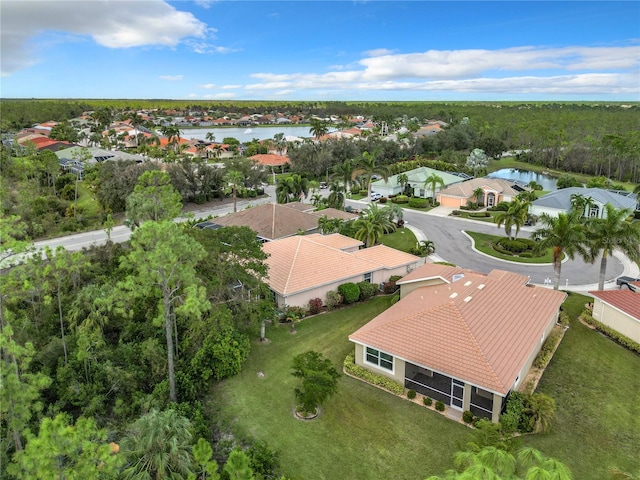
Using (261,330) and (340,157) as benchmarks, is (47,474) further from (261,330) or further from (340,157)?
(340,157)

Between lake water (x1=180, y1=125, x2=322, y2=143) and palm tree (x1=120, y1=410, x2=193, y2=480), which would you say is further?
lake water (x1=180, y1=125, x2=322, y2=143)

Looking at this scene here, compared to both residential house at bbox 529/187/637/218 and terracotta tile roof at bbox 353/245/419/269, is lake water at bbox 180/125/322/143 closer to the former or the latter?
residential house at bbox 529/187/637/218

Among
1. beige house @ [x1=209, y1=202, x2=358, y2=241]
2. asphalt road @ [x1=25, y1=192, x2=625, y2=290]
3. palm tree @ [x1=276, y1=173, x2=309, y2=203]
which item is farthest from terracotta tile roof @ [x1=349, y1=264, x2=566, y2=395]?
palm tree @ [x1=276, y1=173, x2=309, y2=203]

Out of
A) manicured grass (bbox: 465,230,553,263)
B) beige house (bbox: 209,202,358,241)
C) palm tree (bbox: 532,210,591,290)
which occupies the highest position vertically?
palm tree (bbox: 532,210,591,290)

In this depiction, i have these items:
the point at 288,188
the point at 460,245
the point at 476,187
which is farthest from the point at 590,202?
the point at 288,188

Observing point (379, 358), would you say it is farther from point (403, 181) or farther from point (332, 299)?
point (403, 181)

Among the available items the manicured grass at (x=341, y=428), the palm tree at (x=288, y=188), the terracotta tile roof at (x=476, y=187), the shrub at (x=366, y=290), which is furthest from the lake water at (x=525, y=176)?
the manicured grass at (x=341, y=428)

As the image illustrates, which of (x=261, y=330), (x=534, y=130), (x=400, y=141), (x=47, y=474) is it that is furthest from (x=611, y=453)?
(x=534, y=130)
